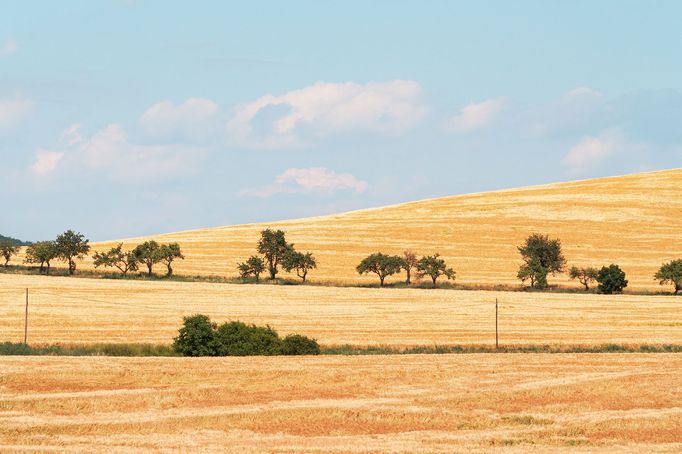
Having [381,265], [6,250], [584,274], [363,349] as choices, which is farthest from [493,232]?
[363,349]

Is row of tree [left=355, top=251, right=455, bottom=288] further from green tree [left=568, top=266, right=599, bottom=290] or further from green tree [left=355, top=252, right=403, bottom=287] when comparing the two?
green tree [left=568, top=266, right=599, bottom=290]

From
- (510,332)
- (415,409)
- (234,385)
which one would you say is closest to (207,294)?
(510,332)

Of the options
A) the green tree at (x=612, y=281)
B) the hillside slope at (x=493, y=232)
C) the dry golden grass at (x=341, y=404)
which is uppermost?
the hillside slope at (x=493, y=232)

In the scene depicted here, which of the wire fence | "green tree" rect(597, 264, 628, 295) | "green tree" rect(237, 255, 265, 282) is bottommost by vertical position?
the wire fence

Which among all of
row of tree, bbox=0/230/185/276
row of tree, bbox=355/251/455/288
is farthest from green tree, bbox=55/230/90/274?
row of tree, bbox=355/251/455/288

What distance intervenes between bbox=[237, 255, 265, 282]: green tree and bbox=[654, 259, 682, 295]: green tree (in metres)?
34.4

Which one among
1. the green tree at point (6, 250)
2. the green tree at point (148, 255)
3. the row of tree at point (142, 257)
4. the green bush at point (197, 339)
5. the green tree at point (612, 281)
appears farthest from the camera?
the green tree at point (6, 250)

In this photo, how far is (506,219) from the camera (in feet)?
399

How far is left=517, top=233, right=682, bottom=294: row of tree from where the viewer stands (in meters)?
84.0

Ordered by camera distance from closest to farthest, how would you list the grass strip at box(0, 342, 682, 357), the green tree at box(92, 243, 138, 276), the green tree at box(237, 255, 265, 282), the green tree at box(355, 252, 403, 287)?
the grass strip at box(0, 342, 682, 357) → the green tree at box(355, 252, 403, 287) → the green tree at box(237, 255, 265, 282) → the green tree at box(92, 243, 138, 276)

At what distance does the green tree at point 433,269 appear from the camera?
3501 inches

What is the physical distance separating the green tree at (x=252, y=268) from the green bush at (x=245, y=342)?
45.1 m

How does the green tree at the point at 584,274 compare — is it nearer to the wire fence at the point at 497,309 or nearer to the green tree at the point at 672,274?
the green tree at the point at 672,274

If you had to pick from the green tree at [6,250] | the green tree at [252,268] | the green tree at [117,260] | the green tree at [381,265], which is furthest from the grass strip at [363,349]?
the green tree at [6,250]
